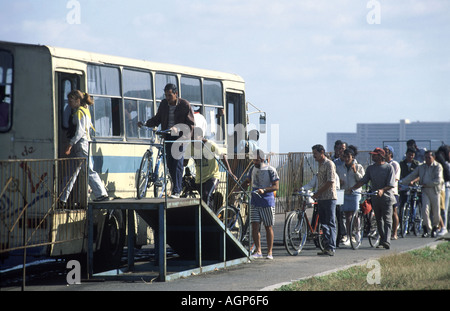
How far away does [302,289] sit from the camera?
436 inches

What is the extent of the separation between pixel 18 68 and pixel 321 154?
5.96 meters

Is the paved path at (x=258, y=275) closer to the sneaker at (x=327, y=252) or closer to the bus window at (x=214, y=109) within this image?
the sneaker at (x=327, y=252)

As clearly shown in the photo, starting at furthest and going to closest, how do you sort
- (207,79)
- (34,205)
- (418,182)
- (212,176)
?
(418,182), (207,79), (212,176), (34,205)

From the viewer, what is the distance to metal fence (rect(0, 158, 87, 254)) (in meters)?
11.2

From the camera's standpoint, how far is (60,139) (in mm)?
13180

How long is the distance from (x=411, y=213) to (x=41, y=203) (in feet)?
35.6

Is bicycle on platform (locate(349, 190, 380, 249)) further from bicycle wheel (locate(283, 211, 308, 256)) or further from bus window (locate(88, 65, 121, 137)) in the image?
bus window (locate(88, 65, 121, 137))

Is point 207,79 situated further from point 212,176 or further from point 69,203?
point 69,203

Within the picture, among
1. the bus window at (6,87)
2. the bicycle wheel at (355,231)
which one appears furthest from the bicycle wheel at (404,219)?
the bus window at (6,87)

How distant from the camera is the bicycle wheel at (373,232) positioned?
57.5ft

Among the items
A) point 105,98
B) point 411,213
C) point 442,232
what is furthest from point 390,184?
point 105,98

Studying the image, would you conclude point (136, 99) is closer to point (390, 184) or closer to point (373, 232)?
point (390, 184)

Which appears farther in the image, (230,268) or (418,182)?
(418,182)

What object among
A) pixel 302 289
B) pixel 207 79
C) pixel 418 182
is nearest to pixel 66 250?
pixel 302 289
